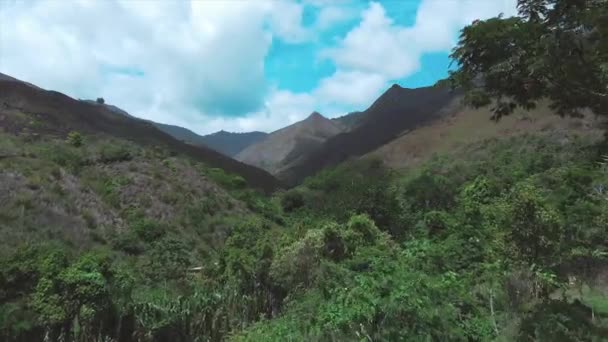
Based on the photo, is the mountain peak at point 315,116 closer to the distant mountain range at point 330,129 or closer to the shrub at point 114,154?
the distant mountain range at point 330,129

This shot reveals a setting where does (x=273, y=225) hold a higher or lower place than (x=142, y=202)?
lower

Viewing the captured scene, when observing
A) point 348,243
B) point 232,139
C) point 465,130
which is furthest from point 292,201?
point 232,139

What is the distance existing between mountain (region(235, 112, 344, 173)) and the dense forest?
51.0 meters

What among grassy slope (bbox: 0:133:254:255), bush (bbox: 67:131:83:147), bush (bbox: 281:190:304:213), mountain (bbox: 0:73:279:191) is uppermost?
mountain (bbox: 0:73:279:191)

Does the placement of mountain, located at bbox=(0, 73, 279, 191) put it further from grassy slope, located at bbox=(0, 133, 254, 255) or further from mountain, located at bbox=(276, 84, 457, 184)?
mountain, located at bbox=(276, 84, 457, 184)

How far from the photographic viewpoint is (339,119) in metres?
115

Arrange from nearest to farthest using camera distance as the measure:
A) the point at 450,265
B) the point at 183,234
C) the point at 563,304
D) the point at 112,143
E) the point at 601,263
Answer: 1. the point at 563,304
2. the point at 601,263
3. the point at 450,265
4. the point at 183,234
5. the point at 112,143

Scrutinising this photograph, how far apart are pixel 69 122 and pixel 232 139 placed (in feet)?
296

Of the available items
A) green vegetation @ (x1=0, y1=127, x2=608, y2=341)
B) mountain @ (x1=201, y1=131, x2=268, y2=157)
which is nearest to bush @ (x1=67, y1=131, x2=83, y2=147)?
green vegetation @ (x1=0, y1=127, x2=608, y2=341)

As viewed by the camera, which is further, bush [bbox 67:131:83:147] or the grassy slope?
bush [bbox 67:131:83:147]

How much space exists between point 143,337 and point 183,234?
13.6 meters

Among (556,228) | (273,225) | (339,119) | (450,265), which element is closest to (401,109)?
(339,119)

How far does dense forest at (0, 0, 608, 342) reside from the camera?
8.30 meters

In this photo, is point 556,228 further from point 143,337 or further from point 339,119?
point 339,119
